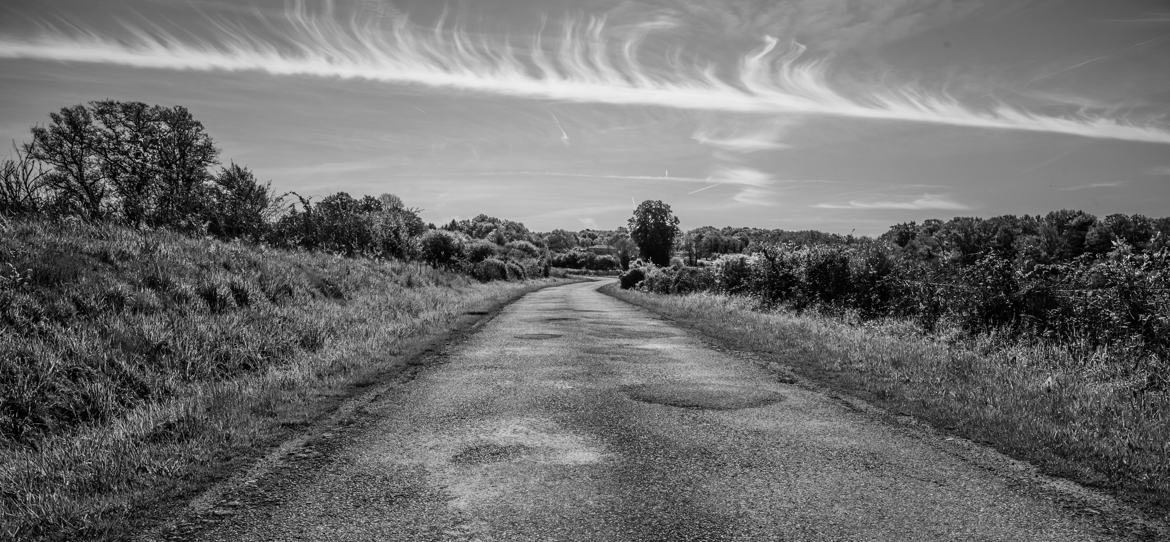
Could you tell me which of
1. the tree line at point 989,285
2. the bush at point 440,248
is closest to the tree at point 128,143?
the bush at point 440,248

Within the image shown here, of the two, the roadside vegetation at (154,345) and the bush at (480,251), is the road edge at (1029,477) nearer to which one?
the roadside vegetation at (154,345)

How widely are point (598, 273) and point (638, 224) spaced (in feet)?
52.5

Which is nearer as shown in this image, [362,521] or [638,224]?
[362,521]

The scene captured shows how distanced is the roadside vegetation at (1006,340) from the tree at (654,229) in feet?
218

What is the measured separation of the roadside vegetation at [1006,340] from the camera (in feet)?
18.7

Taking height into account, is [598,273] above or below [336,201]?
below

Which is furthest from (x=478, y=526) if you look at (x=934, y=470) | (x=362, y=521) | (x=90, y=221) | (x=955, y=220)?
(x=955, y=220)

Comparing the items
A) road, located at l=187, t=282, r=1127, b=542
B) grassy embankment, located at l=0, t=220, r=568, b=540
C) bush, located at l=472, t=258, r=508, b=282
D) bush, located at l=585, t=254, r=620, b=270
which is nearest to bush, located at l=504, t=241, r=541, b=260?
bush, located at l=472, t=258, r=508, b=282

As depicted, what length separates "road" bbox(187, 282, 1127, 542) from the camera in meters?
3.89

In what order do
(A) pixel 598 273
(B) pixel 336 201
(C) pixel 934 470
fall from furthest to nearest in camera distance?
(A) pixel 598 273
(B) pixel 336 201
(C) pixel 934 470

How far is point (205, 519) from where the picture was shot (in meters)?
4.00

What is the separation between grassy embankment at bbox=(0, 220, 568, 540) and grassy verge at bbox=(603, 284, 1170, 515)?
7.01 meters

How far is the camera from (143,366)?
829cm

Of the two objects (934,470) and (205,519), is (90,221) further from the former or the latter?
(934,470)
